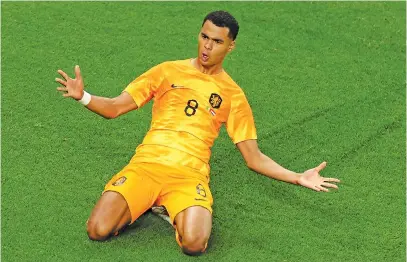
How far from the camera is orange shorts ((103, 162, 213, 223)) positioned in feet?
21.8

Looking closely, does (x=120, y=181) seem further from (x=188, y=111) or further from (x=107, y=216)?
(x=188, y=111)

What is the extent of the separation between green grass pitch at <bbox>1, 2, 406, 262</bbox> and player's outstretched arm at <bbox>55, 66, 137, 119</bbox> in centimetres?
74

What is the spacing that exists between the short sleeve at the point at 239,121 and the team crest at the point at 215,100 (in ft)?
0.36

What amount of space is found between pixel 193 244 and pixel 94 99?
127 centimetres

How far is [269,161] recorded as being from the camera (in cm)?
703

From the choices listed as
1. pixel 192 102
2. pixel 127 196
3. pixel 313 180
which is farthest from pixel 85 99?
pixel 313 180

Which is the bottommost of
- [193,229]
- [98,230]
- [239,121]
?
[98,230]

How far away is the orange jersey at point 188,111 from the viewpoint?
690 cm

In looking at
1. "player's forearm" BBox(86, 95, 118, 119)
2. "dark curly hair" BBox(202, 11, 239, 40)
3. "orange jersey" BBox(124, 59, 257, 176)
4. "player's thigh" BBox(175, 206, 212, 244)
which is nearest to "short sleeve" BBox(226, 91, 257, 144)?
"orange jersey" BBox(124, 59, 257, 176)

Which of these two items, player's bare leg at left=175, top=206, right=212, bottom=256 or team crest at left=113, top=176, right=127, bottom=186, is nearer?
player's bare leg at left=175, top=206, right=212, bottom=256

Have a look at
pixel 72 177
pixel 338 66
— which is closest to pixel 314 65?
pixel 338 66

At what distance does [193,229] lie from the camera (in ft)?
21.4

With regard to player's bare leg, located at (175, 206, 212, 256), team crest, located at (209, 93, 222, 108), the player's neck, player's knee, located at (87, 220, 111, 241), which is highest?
the player's neck

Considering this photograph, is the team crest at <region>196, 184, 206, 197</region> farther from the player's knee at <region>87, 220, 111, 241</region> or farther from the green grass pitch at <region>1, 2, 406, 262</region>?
the player's knee at <region>87, 220, 111, 241</region>
